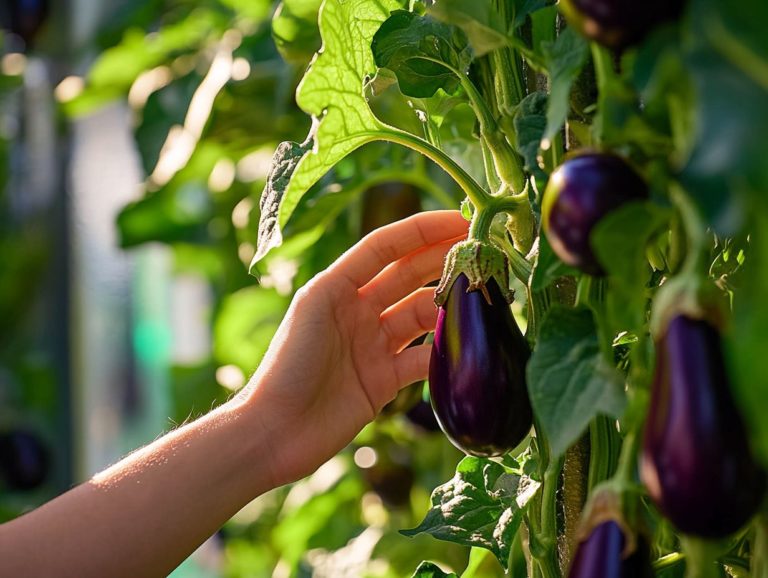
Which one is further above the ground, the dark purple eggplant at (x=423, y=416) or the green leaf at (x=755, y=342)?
the green leaf at (x=755, y=342)

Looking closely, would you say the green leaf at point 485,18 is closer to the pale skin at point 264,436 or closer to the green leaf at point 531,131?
the green leaf at point 531,131

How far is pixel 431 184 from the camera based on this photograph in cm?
91

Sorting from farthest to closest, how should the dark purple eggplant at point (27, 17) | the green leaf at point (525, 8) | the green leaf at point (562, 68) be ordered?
the dark purple eggplant at point (27, 17), the green leaf at point (525, 8), the green leaf at point (562, 68)

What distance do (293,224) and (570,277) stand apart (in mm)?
356

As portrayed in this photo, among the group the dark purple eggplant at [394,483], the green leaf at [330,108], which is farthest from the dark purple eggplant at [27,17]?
the green leaf at [330,108]

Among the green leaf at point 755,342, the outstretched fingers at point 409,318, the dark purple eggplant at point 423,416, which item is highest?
the green leaf at point 755,342

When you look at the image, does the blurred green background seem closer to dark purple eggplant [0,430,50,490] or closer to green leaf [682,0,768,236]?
dark purple eggplant [0,430,50,490]

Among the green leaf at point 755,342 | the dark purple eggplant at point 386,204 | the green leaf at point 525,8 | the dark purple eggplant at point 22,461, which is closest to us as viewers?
the green leaf at point 755,342

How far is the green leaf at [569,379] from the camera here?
1.15 ft

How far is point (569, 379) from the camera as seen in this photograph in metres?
0.36

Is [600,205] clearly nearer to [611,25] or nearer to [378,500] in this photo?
[611,25]

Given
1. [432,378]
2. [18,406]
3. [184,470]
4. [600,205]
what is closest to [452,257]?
[432,378]

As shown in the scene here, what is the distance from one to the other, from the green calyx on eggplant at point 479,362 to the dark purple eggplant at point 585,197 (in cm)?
12

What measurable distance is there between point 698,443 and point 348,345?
1.38 feet
